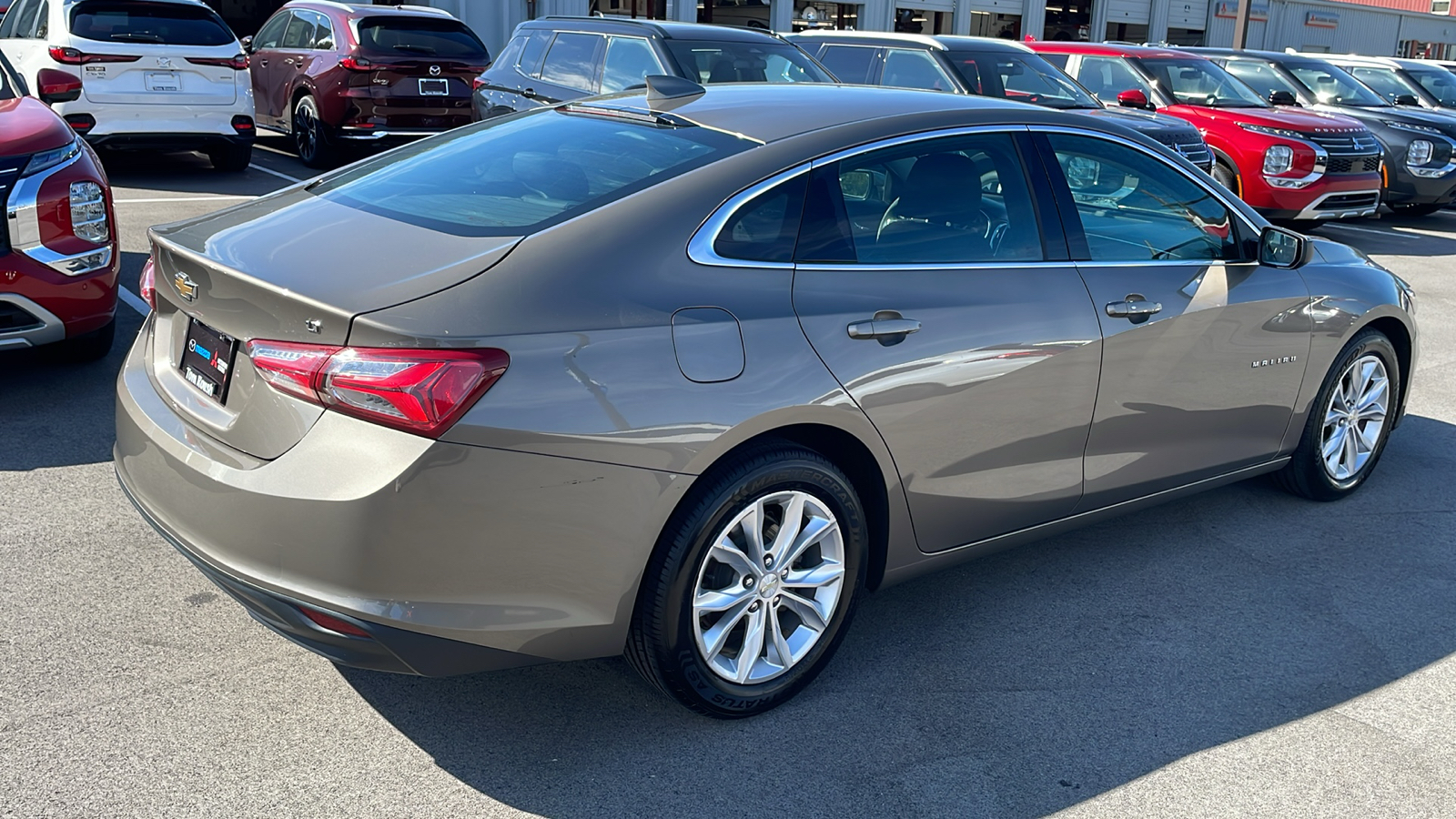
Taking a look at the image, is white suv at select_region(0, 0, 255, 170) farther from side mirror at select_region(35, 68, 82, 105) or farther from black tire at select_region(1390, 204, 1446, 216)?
black tire at select_region(1390, 204, 1446, 216)

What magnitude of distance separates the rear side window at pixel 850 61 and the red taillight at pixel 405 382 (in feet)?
32.7

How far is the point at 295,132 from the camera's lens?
514 inches

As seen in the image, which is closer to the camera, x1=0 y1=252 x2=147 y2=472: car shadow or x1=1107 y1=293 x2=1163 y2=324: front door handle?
x1=1107 y1=293 x2=1163 y2=324: front door handle

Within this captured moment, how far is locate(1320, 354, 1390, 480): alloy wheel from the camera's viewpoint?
488 cm

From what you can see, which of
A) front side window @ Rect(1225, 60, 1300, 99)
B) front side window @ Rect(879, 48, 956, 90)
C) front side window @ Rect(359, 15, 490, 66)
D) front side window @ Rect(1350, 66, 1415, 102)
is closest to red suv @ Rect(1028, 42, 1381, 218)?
front side window @ Rect(1225, 60, 1300, 99)

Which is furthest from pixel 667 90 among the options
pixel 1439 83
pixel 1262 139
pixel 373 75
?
pixel 1439 83

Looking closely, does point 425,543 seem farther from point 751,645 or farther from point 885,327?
point 885,327

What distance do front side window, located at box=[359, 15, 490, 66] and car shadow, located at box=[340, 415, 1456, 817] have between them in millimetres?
9627

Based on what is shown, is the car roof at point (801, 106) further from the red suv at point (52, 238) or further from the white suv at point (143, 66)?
the white suv at point (143, 66)

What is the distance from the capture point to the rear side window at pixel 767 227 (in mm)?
3086

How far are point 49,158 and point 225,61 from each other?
6.36m

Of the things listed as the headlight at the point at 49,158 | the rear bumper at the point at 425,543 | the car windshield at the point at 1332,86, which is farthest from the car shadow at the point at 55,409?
the car windshield at the point at 1332,86

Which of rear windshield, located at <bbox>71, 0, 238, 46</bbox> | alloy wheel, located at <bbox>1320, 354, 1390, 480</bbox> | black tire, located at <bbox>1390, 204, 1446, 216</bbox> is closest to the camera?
alloy wheel, located at <bbox>1320, 354, 1390, 480</bbox>

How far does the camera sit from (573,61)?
10.2 m
